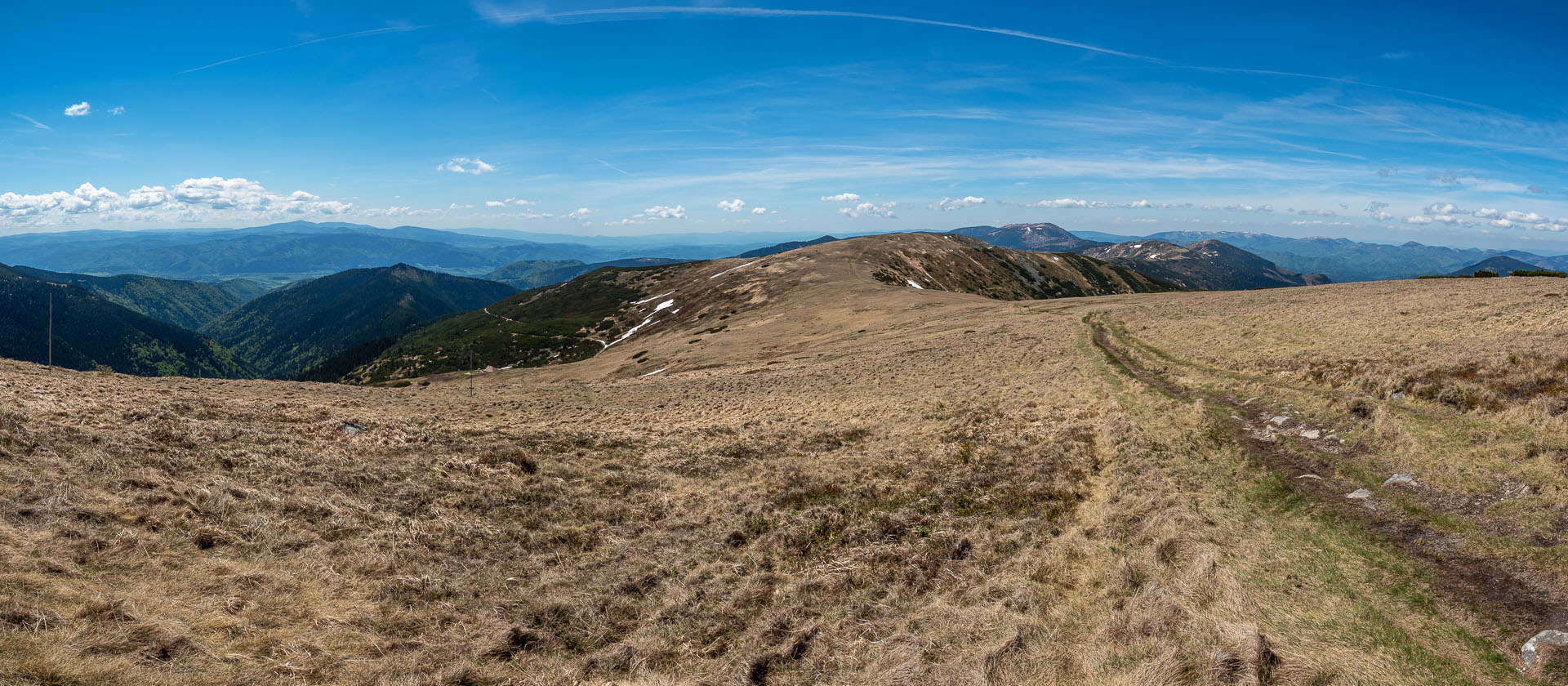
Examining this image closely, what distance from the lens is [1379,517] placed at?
1339cm

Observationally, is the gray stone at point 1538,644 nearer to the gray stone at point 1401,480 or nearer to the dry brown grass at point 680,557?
the dry brown grass at point 680,557

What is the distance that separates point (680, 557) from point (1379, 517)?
1622cm

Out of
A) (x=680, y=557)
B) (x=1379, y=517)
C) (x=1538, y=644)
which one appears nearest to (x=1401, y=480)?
(x=1379, y=517)

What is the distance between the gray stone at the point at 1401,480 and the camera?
14.8 m

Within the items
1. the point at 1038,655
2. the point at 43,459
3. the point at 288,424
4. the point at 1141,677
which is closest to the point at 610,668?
the point at 1038,655

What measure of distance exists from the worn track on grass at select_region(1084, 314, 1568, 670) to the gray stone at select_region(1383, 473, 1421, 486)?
2.56 feet

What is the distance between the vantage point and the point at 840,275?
130m

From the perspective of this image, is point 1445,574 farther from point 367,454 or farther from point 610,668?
point 367,454

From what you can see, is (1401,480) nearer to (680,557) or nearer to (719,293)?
(680,557)

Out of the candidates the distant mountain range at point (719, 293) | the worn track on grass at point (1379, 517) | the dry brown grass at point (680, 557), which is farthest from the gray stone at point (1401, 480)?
Result: the distant mountain range at point (719, 293)

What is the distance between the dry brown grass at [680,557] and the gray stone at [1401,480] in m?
2.59

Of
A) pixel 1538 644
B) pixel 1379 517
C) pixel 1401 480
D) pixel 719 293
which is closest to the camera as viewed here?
pixel 1538 644

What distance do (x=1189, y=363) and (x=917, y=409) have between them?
16.5m

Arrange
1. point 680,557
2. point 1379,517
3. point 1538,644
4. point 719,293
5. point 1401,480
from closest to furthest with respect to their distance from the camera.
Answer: point 1538,644 → point 1379,517 → point 680,557 → point 1401,480 → point 719,293
